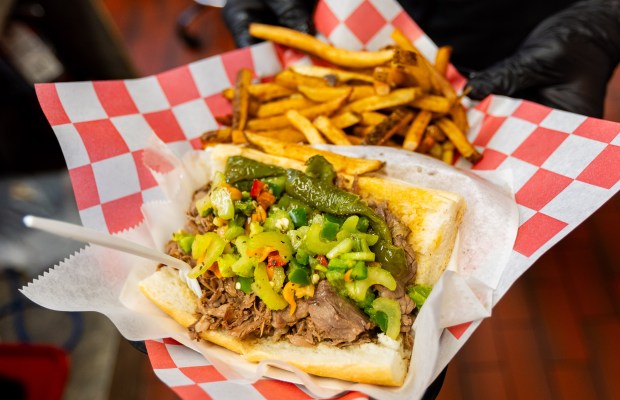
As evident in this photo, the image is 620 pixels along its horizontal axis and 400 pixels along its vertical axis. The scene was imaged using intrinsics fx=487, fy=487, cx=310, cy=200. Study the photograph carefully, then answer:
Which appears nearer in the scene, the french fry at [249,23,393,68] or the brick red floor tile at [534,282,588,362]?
the french fry at [249,23,393,68]

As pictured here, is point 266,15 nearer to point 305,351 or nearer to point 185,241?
point 185,241

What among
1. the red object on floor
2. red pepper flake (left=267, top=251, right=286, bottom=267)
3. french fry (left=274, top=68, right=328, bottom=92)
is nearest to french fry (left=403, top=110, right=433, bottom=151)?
french fry (left=274, top=68, right=328, bottom=92)

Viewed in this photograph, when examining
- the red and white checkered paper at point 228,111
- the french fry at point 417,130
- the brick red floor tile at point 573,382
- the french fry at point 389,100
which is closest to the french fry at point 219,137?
the red and white checkered paper at point 228,111

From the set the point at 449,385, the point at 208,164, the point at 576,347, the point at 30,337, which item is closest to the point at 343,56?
the point at 208,164

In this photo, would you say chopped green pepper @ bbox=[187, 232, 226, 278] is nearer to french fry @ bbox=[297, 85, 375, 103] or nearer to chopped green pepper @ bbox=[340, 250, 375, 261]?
chopped green pepper @ bbox=[340, 250, 375, 261]

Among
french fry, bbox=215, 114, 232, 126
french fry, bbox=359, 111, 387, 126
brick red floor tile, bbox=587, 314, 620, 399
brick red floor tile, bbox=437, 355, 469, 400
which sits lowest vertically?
brick red floor tile, bbox=587, 314, 620, 399

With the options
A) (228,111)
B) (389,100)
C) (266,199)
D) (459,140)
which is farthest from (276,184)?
(459,140)

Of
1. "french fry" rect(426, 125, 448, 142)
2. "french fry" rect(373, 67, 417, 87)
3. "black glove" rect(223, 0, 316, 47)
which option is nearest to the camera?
"french fry" rect(373, 67, 417, 87)

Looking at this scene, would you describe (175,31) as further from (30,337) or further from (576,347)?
(576,347)
